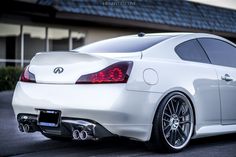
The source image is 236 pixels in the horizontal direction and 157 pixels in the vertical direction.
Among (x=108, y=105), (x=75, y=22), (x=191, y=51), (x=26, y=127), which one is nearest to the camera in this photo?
(x=108, y=105)

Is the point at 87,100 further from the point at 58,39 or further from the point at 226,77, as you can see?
the point at 58,39

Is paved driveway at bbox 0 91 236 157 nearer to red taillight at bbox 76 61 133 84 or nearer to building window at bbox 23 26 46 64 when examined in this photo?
red taillight at bbox 76 61 133 84

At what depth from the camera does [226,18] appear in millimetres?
24203

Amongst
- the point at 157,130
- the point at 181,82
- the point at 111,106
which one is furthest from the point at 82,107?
the point at 181,82

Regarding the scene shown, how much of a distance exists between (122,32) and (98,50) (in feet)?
45.7

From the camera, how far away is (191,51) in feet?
21.5

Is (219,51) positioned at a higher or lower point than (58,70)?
higher

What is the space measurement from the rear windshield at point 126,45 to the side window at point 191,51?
23cm

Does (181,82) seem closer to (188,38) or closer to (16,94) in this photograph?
(188,38)

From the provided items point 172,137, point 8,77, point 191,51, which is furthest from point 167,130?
point 8,77

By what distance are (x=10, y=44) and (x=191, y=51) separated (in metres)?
11.2

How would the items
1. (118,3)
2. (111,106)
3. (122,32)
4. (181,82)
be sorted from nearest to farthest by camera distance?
(111,106)
(181,82)
(118,3)
(122,32)

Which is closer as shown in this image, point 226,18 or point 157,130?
point 157,130

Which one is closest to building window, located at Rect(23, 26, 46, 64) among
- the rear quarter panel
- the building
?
the building
